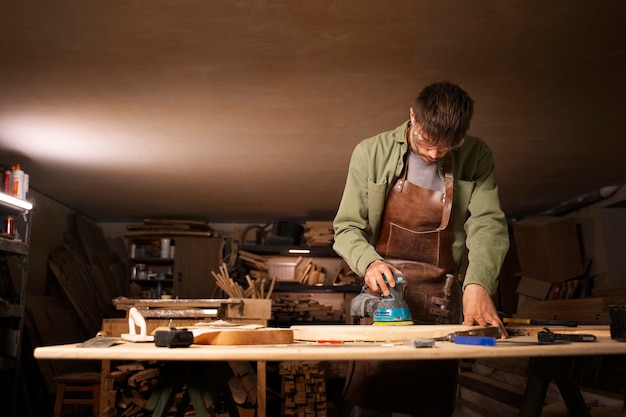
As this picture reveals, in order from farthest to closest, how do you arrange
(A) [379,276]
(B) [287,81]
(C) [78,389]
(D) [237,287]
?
(D) [237,287] → (C) [78,389] → (B) [287,81] → (A) [379,276]

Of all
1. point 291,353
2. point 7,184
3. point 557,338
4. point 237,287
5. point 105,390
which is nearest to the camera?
point 291,353

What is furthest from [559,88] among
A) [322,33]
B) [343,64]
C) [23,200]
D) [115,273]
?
[115,273]

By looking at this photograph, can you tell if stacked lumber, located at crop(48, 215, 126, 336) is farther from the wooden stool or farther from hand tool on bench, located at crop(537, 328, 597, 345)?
hand tool on bench, located at crop(537, 328, 597, 345)

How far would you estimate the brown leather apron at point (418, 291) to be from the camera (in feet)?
8.24

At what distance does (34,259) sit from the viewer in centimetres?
A: 890

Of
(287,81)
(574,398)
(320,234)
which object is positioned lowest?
(574,398)

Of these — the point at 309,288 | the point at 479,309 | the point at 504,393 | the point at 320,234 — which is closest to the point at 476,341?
the point at 479,309

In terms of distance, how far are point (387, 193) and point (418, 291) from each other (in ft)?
1.56

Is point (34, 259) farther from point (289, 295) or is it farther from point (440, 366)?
point (440, 366)

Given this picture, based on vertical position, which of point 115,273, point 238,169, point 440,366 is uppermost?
point 238,169

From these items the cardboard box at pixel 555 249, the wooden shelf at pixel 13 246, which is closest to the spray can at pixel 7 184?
the wooden shelf at pixel 13 246

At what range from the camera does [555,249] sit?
877 cm

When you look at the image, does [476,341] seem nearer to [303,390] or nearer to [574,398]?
[574,398]

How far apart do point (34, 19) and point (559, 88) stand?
394 centimetres
